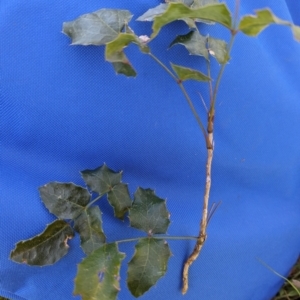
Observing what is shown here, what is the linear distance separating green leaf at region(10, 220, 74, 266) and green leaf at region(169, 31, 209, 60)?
15.0 inches

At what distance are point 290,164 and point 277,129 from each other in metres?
0.11

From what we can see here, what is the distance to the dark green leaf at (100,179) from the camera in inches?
29.8

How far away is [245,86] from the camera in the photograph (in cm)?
93

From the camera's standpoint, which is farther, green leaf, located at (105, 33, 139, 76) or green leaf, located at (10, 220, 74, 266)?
green leaf, located at (10, 220, 74, 266)

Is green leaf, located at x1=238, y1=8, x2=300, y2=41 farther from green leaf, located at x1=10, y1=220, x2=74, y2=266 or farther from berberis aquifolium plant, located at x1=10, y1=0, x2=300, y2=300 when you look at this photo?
green leaf, located at x1=10, y1=220, x2=74, y2=266

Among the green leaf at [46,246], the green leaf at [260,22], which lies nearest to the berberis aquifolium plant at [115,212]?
the green leaf at [46,246]

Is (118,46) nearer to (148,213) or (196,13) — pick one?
(196,13)

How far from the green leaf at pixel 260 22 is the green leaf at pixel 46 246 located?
44 cm

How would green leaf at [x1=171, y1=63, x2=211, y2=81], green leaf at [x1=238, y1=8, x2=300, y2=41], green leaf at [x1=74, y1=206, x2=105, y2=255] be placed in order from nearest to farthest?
green leaf at [x1=238, y1=8, x2=300, y2=41], green leaf at [x1=171, y1=63, x2=211, y2=81], green leaf at [x1=74, y1=206, x2=105, y2=255]

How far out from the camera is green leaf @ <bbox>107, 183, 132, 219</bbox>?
0.76 meters

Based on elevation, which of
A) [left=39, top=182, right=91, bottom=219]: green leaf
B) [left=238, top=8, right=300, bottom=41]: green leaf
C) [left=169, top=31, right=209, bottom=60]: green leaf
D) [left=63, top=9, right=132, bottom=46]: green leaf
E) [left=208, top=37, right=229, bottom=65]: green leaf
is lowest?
[left=39, top=182, right=91, bottom=219]: green leaf

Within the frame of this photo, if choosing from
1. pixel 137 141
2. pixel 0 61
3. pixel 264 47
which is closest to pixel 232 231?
pixel 137 141

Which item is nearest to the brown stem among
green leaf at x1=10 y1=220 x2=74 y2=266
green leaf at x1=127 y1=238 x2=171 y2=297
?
green leaf at x1=127 y1=238 x2=171 y2=297

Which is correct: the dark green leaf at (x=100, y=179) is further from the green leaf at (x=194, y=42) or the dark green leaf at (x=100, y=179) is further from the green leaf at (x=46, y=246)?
the green leaf at (x=194, y=42)
